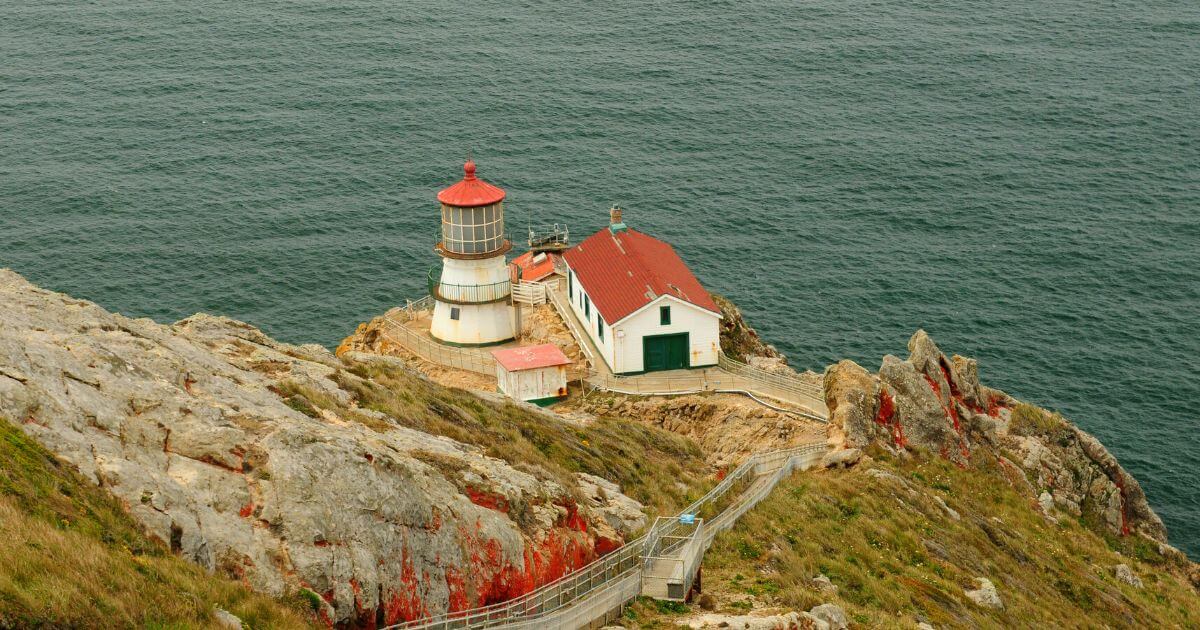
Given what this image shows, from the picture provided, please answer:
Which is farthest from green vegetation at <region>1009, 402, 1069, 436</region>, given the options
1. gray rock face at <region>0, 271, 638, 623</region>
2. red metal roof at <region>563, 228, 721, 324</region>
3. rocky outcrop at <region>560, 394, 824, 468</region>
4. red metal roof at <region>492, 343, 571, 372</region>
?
gray rock face at <region>0, 271, 638, 623</region>

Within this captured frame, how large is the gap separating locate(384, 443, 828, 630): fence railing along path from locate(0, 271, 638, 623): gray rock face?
434 millimetres

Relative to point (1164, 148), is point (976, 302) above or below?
below

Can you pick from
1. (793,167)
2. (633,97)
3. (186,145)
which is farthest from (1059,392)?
(186,145)

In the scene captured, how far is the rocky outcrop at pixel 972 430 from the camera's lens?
5244 centimetres

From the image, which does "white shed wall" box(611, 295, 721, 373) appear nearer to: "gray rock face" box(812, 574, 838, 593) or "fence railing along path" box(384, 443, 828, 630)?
"fence railing along path" box(384, 443, 828, 630)

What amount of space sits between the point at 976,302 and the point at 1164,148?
37885mm

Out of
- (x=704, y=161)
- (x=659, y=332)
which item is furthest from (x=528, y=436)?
(x=704, y=161)

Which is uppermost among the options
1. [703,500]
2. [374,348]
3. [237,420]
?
[237,420]

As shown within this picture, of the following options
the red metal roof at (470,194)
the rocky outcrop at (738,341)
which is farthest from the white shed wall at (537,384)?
the rocky outcrop at (738,341)

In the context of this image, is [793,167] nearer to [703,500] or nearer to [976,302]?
[976,302]

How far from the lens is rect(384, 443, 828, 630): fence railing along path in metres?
25.5

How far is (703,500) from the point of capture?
36.1m

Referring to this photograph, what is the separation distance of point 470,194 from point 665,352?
36.1ft

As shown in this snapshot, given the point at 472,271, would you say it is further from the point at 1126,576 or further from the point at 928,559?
the point at 1126,576
